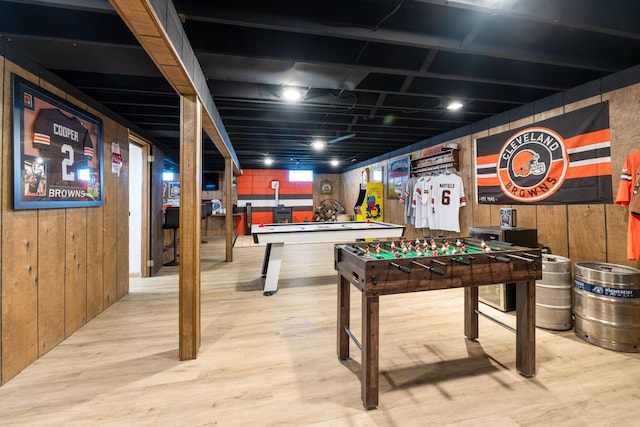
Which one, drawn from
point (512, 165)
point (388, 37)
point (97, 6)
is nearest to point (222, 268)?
point (97, 6)

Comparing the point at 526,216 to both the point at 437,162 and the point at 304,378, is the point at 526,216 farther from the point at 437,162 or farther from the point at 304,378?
the point at 304,378

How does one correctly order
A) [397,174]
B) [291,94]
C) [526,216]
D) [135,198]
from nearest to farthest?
[291,94] < [526,216] < [135,198] < [397,174]

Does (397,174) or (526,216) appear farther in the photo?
(397,174)

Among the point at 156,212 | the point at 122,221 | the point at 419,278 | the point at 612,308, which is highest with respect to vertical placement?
the point at 156,212

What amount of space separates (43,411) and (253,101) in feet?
10.3

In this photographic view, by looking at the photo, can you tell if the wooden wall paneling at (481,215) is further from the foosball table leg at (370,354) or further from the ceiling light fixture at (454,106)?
the foosball table leg at (370,354)

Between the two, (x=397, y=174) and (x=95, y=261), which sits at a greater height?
(x=397, y=174)

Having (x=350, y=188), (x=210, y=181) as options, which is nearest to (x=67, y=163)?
(x=210, y=181)

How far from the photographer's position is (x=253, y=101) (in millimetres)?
3307

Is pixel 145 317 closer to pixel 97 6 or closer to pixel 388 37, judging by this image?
pixel 97 6

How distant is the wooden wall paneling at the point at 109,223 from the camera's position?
311 centimetres

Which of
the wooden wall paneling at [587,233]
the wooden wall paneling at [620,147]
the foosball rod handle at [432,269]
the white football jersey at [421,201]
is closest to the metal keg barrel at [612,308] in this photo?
the wooden wall paneling at [620,147]

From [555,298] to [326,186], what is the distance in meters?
8.82

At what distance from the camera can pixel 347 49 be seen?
2.40 meters
